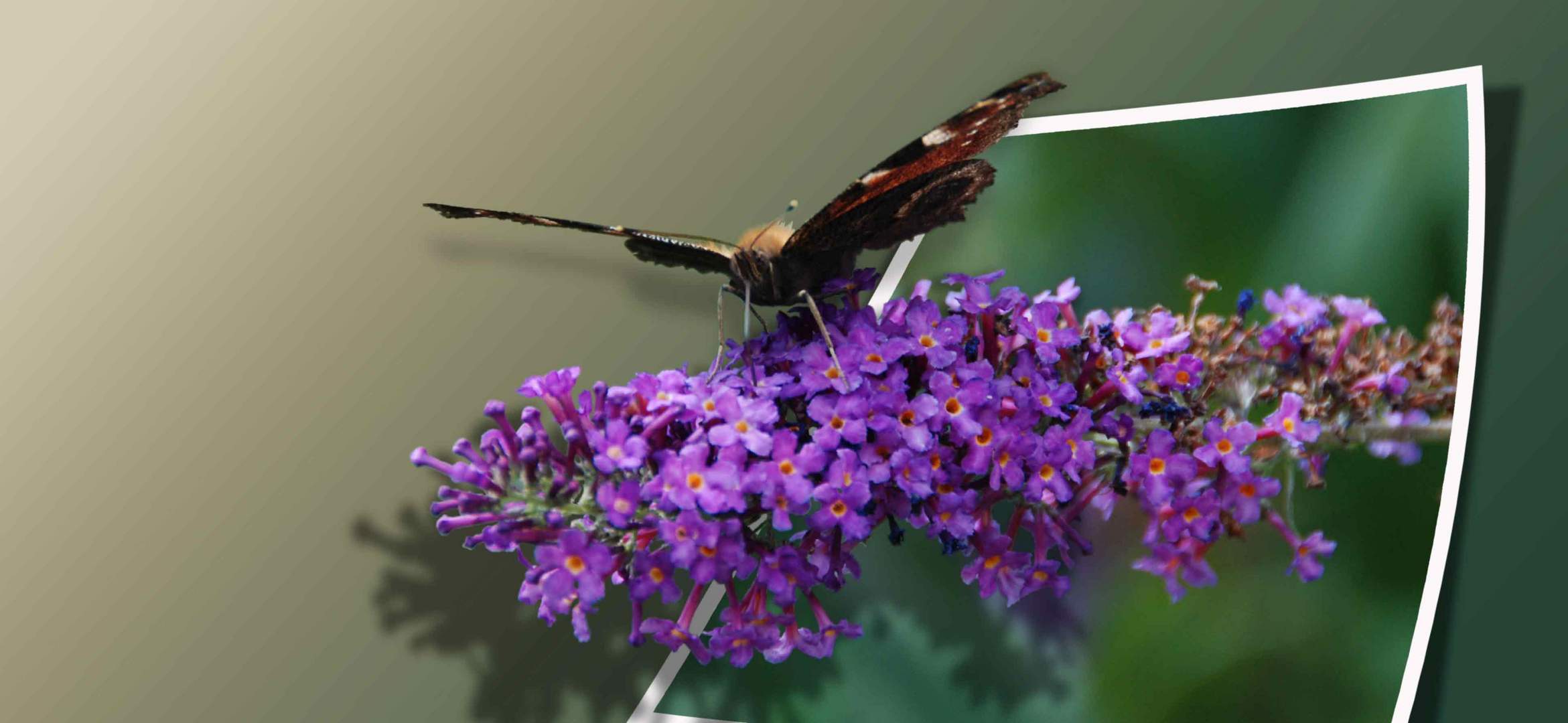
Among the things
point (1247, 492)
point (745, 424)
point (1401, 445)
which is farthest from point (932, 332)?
point (1401, 445)

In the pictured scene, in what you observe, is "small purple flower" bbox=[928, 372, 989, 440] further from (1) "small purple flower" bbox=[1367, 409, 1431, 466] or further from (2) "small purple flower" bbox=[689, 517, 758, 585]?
(1) "small purple flower" bbox=[1367, 409, 1431, 466]

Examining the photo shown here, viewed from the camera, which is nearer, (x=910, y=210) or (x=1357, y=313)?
(x=910, y=210)

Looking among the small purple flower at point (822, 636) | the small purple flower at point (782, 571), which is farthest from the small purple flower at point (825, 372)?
the small purple flower at point (822, 636)

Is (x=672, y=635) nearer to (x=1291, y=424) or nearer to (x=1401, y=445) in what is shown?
(x=1291, y=424)

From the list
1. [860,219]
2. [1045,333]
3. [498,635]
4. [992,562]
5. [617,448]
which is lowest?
[498,635]

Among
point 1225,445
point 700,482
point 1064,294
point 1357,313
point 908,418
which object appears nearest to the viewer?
point 700,482
